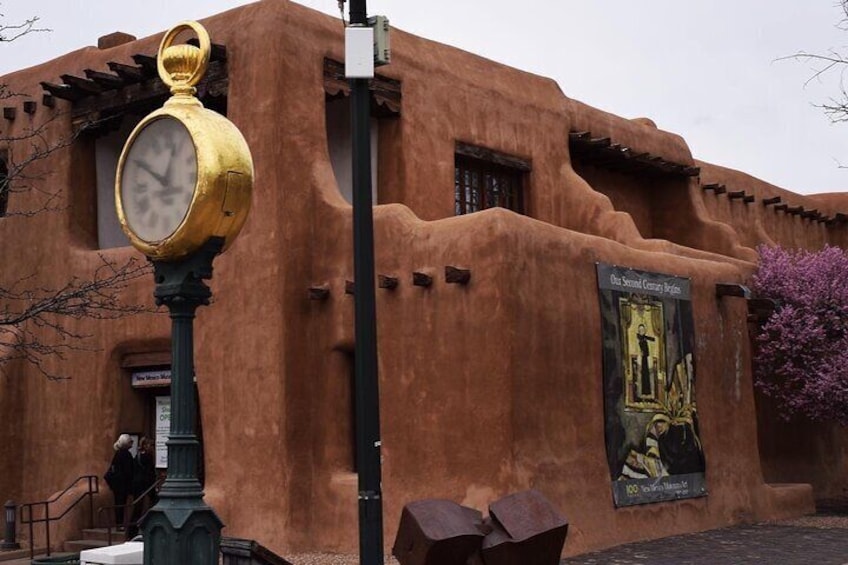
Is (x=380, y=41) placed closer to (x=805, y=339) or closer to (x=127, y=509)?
(x=127, y=509)

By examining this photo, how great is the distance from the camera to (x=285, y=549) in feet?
49.0

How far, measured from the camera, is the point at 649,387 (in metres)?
16.2

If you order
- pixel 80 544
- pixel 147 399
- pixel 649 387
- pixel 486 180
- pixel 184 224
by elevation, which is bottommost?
pixel 80 544

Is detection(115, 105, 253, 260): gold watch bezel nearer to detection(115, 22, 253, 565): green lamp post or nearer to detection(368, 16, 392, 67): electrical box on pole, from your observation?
detection(115, 22, 253, 565): green lamp post

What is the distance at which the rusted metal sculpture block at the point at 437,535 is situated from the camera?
9469mm

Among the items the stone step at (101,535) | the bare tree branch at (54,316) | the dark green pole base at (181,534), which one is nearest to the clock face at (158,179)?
the dark green pole base at (181,534)

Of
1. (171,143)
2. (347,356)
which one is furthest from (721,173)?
(171,143)

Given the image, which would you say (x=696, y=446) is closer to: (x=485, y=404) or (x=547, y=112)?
(x=485, y=404)

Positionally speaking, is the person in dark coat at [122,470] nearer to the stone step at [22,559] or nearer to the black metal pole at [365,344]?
the stone step at [22,559]

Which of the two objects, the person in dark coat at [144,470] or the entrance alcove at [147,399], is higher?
the entrance alcove at [147,399]

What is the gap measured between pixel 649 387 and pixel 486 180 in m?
4.33

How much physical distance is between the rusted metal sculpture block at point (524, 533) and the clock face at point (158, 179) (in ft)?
14.2

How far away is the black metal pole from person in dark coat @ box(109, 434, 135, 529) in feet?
29.8

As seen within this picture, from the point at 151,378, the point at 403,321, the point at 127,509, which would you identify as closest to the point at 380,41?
the point at 403,321
